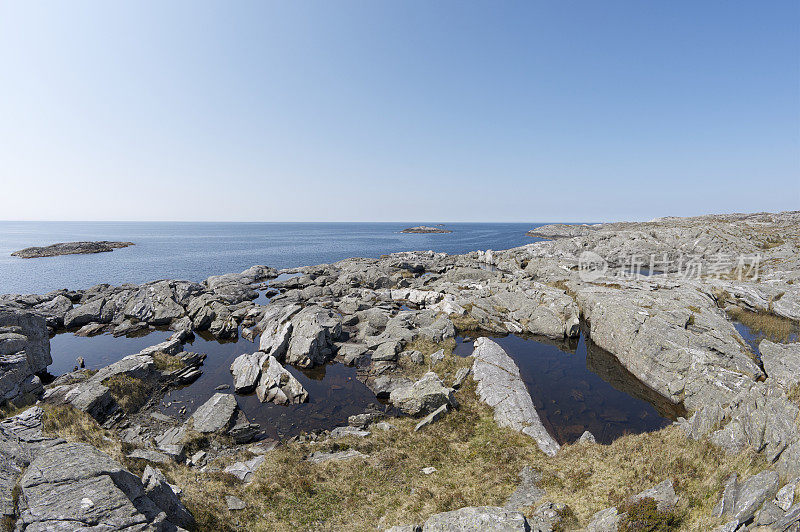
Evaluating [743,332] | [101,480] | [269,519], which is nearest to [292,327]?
[269,519]

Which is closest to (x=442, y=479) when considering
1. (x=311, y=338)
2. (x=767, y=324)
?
(x=311, y=338)

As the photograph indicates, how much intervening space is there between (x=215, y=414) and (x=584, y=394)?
2997 cm

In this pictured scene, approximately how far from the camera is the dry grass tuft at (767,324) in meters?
33.2

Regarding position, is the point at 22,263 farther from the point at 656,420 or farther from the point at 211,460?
the point at 656,420

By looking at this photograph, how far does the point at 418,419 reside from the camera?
73.4ft

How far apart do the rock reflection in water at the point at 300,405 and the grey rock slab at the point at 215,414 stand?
1.57 meters

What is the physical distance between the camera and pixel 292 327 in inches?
1391

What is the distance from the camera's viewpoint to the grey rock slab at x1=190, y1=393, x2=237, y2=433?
21.3 metres

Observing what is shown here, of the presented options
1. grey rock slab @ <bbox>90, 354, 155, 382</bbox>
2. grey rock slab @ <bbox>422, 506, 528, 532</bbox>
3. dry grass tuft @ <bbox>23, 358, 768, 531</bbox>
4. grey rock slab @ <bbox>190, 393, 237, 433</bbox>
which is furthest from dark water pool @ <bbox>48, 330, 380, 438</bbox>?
grey rock slab @ <bbox>422, 506, 528, 532</bbox>

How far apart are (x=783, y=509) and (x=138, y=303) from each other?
6550 centimetres

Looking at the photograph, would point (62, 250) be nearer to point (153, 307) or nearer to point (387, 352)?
point (153, 307)

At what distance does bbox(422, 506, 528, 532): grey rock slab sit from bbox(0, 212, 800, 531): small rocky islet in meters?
0.05

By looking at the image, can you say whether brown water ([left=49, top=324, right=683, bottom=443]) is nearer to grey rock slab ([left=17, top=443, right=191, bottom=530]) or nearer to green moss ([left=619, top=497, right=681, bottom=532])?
green moss ([left=619, top=497, right=681, bottom=532])

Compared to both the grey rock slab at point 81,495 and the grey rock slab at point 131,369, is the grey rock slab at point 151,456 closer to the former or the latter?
the grey rock slab at point 81,495
